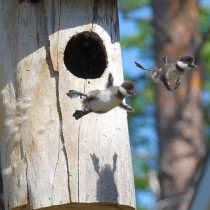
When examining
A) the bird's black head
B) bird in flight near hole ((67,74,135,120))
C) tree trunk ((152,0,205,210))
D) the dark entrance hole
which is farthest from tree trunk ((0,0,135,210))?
tree trunk ((152,0,205,210))

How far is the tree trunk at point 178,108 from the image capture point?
403 inches

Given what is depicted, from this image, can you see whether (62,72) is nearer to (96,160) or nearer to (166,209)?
(96,160)

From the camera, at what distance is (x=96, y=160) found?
5.32 m

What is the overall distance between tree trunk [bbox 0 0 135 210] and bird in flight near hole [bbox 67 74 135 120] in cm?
27

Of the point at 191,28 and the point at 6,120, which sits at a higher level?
the point at 191,28

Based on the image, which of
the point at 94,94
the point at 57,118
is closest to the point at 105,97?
the point at 94,94

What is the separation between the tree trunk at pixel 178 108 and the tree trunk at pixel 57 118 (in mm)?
4470

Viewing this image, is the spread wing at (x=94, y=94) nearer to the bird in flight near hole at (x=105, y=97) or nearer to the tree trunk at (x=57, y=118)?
the bird in flight near hole at (x=105, y=97)

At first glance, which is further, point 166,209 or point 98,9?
point 166,209

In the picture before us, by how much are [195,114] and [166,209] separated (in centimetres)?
130

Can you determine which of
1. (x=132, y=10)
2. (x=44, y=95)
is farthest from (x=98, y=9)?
(x=132, y=10)

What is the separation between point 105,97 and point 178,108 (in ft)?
18.8

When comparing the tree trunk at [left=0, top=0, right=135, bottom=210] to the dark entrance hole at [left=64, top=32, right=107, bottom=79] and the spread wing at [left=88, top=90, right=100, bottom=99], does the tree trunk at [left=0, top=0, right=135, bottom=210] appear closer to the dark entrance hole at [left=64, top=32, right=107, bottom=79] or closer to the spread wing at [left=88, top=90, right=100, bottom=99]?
the dark entrance hole at [left=64, top=32, right=107, bottom=79]

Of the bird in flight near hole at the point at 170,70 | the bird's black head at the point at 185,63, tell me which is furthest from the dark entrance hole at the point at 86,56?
the bird's black head at the point at 185,63
